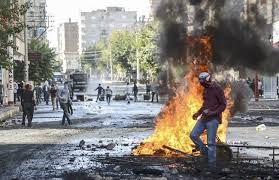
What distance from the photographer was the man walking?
1063 centimetres

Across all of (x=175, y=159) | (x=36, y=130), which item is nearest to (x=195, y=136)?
(x=175, y=159)

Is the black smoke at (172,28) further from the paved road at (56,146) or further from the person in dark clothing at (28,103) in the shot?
the person in dark clothing at (28,103)

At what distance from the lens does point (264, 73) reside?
15.0 meters

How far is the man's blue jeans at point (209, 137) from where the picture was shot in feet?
34.8

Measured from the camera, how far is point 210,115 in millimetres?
10648

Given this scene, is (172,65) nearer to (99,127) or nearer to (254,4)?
(254,4)

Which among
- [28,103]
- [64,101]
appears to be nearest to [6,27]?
[28,103]

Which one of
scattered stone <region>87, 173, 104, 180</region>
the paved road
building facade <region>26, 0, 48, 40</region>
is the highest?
building facade <region>26, 0, 48, 40</region>

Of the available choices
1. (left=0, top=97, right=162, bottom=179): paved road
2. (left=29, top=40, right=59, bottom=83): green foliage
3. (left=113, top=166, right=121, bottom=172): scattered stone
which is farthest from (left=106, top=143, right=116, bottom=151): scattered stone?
(left=29, top=40, right=59, bottom=83): green foliage

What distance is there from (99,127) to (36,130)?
2.41 metres

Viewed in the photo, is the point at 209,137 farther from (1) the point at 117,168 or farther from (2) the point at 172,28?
(2) the point at 172,28

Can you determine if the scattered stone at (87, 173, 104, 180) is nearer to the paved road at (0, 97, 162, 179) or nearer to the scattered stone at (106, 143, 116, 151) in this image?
the paved road at (0, 97, 162, 179)

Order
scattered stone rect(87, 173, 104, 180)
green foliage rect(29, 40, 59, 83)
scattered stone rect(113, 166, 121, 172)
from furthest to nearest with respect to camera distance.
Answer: green foliage rect(29, 40, 59, 83)
scattered stone rect(113, 166, 121, 172)
scattered stone rect(87, 173, 104, 180)

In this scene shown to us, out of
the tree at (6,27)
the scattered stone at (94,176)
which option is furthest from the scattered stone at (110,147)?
the tree at (6,27)
